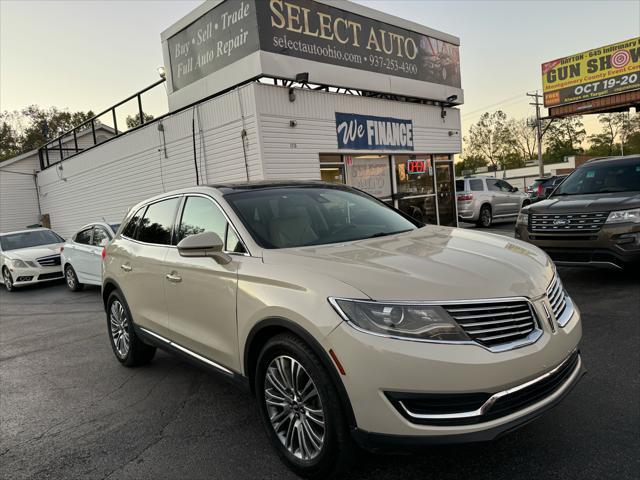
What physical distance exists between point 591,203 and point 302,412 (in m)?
5.59

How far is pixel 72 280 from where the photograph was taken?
1039 centimetres

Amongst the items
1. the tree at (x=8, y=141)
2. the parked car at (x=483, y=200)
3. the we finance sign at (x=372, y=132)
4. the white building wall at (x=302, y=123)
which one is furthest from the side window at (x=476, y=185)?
the tree at (x=8, y=141)

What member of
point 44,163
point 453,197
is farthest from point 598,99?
point 44,163

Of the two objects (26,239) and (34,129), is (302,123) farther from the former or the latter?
(34,129)

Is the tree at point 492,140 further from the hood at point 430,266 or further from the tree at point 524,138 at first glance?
the hood at point 430,266

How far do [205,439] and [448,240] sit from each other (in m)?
2.12

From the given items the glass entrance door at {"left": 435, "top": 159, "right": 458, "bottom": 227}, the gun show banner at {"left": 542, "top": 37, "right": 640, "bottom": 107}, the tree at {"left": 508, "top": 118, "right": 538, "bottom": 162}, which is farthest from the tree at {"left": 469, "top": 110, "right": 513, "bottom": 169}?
the glass entrance door at {"left": 435, "top": 159, "right": 458, "bottom": 227}

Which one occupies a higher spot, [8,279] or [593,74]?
[593,74]

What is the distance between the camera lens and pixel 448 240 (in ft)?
10.6

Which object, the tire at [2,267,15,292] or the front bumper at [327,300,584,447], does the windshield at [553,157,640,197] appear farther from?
the tire at [2,267,15,292]

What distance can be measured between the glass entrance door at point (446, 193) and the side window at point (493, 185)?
2.27 m

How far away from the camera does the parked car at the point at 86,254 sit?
30.2ft

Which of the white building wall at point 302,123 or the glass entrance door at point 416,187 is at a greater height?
the white building wall at point 302,123

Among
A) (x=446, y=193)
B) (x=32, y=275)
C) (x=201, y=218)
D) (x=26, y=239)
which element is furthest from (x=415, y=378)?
(x=446, y=193)
